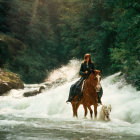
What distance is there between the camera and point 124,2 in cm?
1797

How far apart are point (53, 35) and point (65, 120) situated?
118ft

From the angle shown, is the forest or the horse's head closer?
the horse's head

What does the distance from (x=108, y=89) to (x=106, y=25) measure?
32.3 ft

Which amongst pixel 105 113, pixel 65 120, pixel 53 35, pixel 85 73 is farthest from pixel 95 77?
pixel 53 35

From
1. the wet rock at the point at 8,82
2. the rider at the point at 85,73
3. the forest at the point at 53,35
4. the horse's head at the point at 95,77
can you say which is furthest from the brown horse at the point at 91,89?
the wet rock at the point at 8,82

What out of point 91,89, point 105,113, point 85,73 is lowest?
point 105,113

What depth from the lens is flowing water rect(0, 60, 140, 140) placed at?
25.6 ft

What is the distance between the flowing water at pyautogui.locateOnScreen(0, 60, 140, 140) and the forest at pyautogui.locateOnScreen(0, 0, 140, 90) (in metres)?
4.41

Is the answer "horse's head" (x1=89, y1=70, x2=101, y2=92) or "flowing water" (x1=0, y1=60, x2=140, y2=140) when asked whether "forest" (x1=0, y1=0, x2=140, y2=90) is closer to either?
"flowing water" (x1=0, y1=60, x2=140, y2=140)

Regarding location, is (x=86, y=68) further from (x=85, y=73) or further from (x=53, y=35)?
Answer: (x=53, y=35)

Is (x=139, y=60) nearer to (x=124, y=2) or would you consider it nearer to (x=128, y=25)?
(x=128, y=25)

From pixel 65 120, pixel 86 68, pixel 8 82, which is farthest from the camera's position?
pixel 8 82

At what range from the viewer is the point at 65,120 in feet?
38.9

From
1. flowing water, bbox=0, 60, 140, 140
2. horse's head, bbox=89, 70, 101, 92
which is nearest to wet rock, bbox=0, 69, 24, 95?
flowing water, bbox=0, 60, 140, 140
